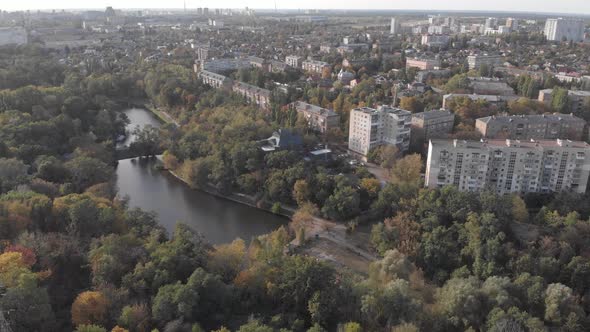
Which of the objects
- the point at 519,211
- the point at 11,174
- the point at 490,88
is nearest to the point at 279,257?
the point at 519,211

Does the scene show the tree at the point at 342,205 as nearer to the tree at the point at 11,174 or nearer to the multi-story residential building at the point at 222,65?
the tree at the point at 11,174

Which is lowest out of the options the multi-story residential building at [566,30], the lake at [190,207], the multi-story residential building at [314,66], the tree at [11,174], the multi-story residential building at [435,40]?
the lake at [190,207]

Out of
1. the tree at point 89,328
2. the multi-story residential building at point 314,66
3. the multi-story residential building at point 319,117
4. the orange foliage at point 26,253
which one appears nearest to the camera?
the tree at point 89,328

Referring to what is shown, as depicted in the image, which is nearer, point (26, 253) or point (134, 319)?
point (134, 319)

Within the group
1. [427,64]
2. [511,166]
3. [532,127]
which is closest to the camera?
[511,166]

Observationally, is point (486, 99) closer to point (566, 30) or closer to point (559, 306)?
point (559, 306)

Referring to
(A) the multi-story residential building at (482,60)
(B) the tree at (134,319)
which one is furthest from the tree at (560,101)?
(B) the tree at (134,319)
